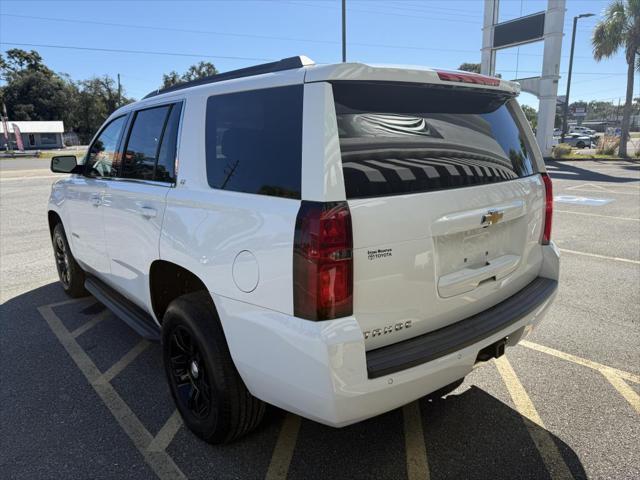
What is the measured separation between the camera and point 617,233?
315 inches

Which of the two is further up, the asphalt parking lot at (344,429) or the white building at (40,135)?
the white building at (40,135)

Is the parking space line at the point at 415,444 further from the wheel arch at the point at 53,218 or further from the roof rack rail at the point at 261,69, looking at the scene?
the wheel arch at the point at 53,218

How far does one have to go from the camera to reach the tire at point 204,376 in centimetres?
248

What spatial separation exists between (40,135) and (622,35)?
7338cm

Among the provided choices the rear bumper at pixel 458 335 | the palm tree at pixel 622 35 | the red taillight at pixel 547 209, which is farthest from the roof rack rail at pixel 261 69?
the palm tree at pixel 622 35

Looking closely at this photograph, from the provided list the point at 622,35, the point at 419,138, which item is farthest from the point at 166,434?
the point at 622,35

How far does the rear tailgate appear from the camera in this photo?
2.07 metres

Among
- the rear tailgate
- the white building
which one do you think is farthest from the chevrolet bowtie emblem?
the white building

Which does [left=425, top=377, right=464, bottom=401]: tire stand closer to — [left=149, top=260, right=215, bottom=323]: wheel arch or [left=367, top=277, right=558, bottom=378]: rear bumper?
[left=367, top=277, right=558, bottom=378]: rear bumper

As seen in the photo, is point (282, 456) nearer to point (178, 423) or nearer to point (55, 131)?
point (178, 423)

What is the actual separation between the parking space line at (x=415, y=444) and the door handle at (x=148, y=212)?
2.03 m

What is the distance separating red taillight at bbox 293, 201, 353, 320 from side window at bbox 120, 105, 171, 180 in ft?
5.33

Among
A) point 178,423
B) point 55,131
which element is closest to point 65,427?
point 178,423

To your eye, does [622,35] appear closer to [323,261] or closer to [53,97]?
[323,261]
